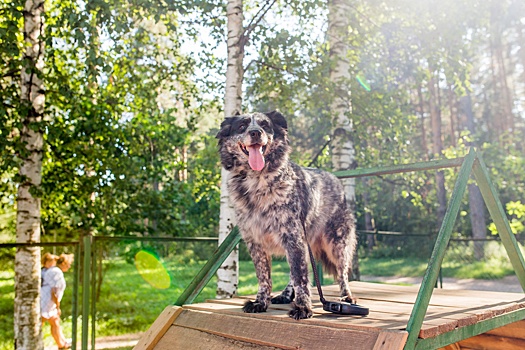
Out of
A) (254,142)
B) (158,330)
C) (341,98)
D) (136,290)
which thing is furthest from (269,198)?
(136,290)

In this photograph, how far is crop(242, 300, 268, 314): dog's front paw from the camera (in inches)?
130

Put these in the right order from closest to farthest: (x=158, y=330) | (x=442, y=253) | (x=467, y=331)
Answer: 1. (x=442, y=253)
2. (x=467, y=331)
3. (x=158, y=330)

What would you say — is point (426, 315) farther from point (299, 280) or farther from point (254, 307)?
point (254, 307)

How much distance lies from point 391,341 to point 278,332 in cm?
73

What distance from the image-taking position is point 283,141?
3357mm

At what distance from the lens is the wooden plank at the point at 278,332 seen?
2609 millimetres

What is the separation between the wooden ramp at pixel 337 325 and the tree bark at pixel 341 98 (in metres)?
3.61

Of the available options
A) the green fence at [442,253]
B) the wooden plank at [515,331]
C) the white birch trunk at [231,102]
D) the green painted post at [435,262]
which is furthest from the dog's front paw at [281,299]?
the white birch trunk at [231,102]

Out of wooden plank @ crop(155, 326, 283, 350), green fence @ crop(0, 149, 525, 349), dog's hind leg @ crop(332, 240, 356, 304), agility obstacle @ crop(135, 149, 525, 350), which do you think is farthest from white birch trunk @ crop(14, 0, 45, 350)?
dog's hind leg @ crop(332, 240, 356, 304)

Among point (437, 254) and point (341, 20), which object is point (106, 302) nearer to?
point (341, 20)

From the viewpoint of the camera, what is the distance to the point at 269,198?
3.23 m

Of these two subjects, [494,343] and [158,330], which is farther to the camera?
[494,343]

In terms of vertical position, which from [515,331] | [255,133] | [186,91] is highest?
[186,91]

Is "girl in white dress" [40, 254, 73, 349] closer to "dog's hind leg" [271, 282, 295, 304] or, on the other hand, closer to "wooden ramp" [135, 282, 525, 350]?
"wooden ramp" [135, 282, 525, 350]
